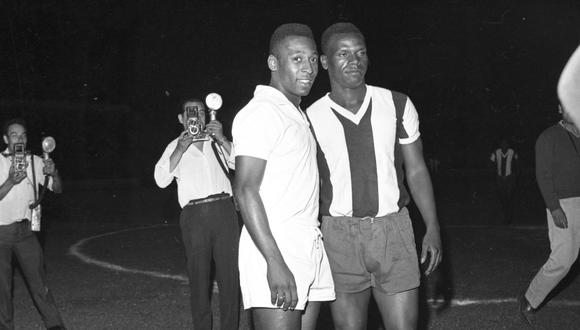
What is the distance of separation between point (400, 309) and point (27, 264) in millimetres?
3722

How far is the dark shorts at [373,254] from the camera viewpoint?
4.21 m

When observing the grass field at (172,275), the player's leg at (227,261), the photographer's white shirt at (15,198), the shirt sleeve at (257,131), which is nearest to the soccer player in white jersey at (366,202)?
the shirt sleeve at (257,131)

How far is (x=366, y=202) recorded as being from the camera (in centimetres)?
422

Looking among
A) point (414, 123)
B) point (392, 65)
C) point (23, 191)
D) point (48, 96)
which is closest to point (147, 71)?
point (48, 96)

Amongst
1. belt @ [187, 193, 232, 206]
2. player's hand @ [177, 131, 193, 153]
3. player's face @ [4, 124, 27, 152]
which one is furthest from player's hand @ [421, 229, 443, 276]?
player's face @ [4, 124, 27, 152]

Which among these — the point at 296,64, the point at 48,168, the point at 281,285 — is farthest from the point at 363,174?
the point at 48,168

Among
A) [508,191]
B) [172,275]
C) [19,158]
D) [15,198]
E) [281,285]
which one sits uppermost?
[19,158]

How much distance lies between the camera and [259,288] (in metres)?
3.35

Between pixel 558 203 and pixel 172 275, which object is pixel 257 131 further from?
pixel 172 275

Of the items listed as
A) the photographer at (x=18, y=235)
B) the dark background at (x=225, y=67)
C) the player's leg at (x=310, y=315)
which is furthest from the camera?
the dark background at (x=225, y=67)

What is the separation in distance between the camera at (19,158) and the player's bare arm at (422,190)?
3.65m

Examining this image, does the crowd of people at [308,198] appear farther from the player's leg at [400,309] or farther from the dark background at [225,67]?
the dark background at [225,67]

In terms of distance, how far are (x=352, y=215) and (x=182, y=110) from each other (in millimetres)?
2843

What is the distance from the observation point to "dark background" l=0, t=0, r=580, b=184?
3725 cm
